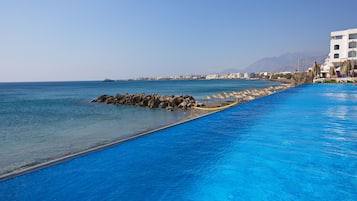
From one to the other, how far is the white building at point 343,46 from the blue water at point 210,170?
42.1 m

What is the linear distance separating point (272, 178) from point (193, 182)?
130 centimetres

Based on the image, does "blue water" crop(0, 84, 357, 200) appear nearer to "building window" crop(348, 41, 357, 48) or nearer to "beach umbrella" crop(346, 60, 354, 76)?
"beach umbrella" crop(346, 60, 354, 76)

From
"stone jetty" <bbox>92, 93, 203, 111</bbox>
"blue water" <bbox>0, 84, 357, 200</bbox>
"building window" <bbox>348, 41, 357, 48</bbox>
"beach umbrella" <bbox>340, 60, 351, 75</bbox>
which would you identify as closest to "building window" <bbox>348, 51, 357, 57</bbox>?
"building window" <bbox>348, 41, 357, 48</bbox>

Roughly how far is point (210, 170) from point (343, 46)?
4715 centimetres

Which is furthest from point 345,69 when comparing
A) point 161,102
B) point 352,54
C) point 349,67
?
point 161,102

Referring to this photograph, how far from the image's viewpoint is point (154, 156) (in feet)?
17.4

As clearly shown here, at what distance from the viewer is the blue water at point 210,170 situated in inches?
143

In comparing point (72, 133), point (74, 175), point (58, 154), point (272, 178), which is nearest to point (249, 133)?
point (272, 178)

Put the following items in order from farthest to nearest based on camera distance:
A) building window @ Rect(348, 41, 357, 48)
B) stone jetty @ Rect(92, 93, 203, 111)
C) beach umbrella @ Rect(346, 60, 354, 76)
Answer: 1. building window @ Rect(348, 41, 357, 48)
2. beach umbrella @ Rect(346, 60, 354, 76)
3. stone jetty @ Rect(92, 93, 203, 111)

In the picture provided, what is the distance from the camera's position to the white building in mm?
40656

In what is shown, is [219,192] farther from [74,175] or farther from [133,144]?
[133,144]

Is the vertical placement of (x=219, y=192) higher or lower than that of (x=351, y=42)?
lower

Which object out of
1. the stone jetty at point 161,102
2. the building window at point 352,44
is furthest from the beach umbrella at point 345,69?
the stone jetty at point 161,102

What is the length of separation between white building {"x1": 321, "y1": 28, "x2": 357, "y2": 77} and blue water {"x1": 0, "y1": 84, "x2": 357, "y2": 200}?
42.1 m
